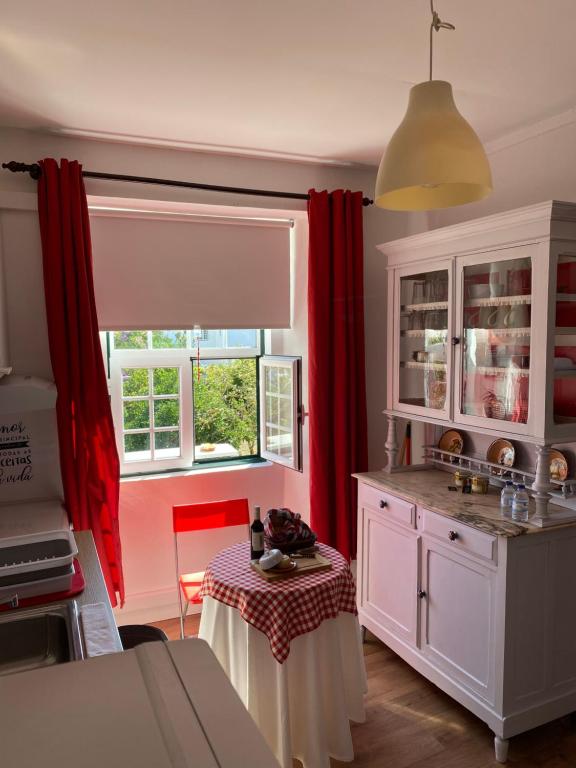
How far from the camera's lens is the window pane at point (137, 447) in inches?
145

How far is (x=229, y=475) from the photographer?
12.6ft

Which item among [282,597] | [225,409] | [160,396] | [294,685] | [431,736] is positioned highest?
[160,396]

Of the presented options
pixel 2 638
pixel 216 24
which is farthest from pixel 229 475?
pixel 216 24

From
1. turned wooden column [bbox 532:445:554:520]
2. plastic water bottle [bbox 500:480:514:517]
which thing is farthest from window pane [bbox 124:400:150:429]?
turned wooden column [bbox 532:445:554:520]

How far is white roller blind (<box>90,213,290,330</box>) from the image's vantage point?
328 centimetres

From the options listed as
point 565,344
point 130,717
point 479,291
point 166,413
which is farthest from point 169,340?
point 130,717

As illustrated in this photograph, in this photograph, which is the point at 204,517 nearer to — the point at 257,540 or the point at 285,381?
the point at 257,540

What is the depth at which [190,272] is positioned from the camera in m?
3.46

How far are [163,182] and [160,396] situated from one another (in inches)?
52.5

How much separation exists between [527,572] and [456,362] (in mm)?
982

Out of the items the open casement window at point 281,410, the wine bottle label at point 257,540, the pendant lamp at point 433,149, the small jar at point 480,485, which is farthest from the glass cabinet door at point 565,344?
the open casement window at point 281,410

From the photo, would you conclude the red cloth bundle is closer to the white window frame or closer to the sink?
the sink

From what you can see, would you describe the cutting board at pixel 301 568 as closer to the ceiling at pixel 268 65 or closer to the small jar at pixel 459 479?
the small jar at pixel 459 479

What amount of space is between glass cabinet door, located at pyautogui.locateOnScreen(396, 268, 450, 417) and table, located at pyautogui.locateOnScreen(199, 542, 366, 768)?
1051 millimetres
